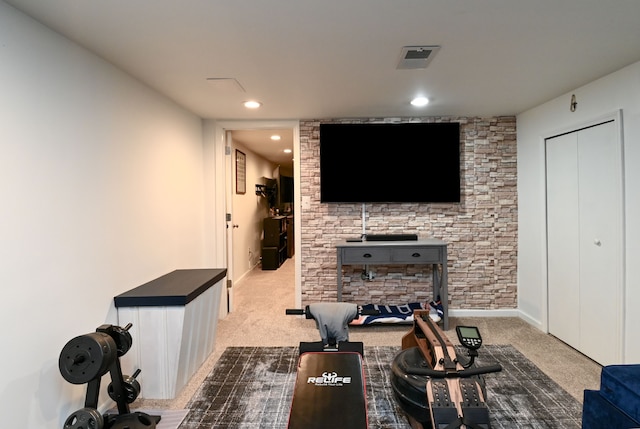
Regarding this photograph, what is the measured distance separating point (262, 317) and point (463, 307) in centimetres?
240

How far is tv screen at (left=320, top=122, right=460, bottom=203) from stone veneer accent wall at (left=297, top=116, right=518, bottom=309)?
118 mm

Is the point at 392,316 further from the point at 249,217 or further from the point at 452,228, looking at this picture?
the point at 249,217

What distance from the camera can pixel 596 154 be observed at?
2756mm

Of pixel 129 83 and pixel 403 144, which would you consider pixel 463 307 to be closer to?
pixel 403 144

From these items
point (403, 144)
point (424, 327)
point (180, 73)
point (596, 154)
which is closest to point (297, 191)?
point (403, 144)

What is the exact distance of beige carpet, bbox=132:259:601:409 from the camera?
8.31 feet

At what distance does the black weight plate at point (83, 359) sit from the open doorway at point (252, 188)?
2.23m

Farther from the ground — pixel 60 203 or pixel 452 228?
pixel 60 203

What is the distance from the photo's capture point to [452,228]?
154 inches

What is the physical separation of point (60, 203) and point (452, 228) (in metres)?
3.66

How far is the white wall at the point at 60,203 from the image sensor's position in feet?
5.16

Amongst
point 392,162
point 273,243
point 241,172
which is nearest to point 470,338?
point 392,162

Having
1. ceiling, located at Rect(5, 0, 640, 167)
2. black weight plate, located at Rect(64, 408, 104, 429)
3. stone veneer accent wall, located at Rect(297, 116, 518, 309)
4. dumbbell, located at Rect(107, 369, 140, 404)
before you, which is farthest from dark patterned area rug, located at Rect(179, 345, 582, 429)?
ceiling, located at Rect(5, 0, 640, 167)

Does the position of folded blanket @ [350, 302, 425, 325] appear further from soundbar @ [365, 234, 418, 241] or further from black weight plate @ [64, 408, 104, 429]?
black weight plate @ [64, 408, 104, 429]
